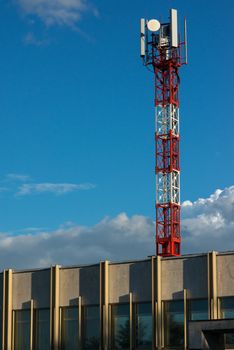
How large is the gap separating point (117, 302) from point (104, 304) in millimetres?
747

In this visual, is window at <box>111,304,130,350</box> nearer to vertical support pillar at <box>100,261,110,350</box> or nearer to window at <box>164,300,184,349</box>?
vertical support pillar at <box>100,261,110,350</box>

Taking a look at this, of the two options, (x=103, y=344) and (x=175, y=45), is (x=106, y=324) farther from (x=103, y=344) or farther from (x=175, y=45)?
(x=175, y=45)

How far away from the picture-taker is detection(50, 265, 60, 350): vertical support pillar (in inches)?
2203

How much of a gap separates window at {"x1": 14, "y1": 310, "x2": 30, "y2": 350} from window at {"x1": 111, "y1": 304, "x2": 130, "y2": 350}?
572 cm

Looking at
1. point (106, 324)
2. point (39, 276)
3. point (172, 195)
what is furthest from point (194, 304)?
point (172, 195)

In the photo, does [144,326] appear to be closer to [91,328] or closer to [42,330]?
[91,328]

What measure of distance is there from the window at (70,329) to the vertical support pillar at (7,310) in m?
3.64

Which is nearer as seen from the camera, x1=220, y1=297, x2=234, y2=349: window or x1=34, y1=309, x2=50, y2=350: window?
x1=220, y1=297, x2=234, y2=349: window

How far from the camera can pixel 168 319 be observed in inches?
2079

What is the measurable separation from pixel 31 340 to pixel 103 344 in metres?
4.70

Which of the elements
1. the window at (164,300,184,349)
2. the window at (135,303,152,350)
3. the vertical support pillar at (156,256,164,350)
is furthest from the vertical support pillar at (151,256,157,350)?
the window at (164,300,184,349)

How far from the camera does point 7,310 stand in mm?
58156

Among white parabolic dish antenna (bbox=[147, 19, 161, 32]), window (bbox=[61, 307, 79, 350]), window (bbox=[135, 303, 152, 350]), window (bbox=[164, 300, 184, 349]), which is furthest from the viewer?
white parabolic dish antenna (bbox=[147, 19, 161, 32])

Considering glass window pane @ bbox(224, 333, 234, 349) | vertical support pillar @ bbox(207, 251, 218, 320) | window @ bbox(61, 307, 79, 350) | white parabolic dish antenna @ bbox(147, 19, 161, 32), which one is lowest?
glass window pane @ bbox(224, 333, 234, 349)
